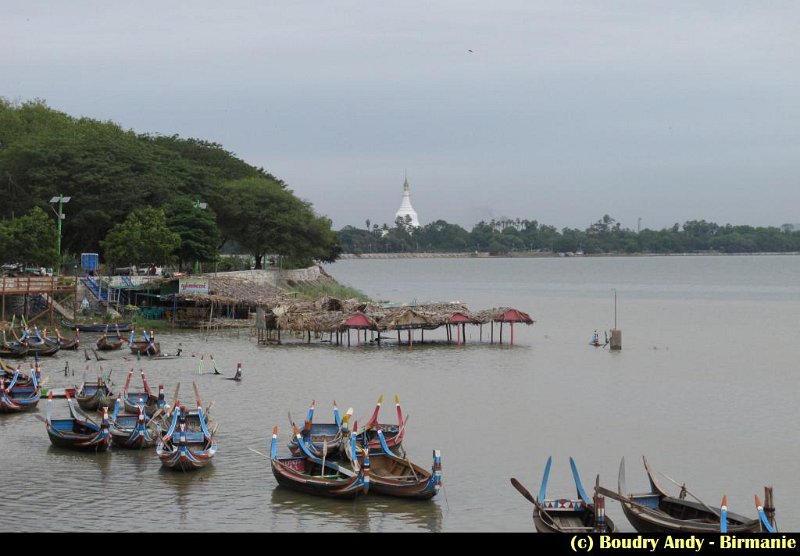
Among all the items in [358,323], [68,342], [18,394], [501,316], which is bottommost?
[18,394]

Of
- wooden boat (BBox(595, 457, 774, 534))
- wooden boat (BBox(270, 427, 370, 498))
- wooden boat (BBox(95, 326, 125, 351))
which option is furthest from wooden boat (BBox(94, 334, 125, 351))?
wooden boat (BBox(595, 457, 774, 534))

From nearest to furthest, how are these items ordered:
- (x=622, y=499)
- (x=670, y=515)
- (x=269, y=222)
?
(x=622, y=499)
(x=670, y=515)
(x=269, y=222)

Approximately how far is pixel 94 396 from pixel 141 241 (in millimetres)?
29997

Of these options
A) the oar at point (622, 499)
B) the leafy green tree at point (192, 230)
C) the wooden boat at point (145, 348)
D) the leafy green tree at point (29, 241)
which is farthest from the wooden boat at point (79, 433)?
the leafy green tree at point (192, 230)

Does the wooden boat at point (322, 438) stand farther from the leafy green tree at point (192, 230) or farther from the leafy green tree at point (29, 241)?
the leafy green tree at point (192, 230)

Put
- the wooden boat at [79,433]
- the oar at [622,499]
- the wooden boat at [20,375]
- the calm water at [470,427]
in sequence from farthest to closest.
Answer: the wooden boat at [20,375], the wooden boat at [79,433], the calm water at [470,427], the oar at [622,499]

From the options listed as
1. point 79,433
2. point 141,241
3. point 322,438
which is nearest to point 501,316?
point 141,241

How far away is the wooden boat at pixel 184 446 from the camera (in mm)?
21891

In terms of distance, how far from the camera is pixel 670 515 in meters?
17.7

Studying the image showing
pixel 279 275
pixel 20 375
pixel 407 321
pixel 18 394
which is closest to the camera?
pixel 18 394

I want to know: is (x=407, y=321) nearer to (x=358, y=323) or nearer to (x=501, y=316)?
(x=358, y=323)

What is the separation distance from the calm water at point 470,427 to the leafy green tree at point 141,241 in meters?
10.1

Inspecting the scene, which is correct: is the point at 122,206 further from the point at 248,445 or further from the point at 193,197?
the point at 248,445

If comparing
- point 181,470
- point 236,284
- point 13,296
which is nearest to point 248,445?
point 181,470
